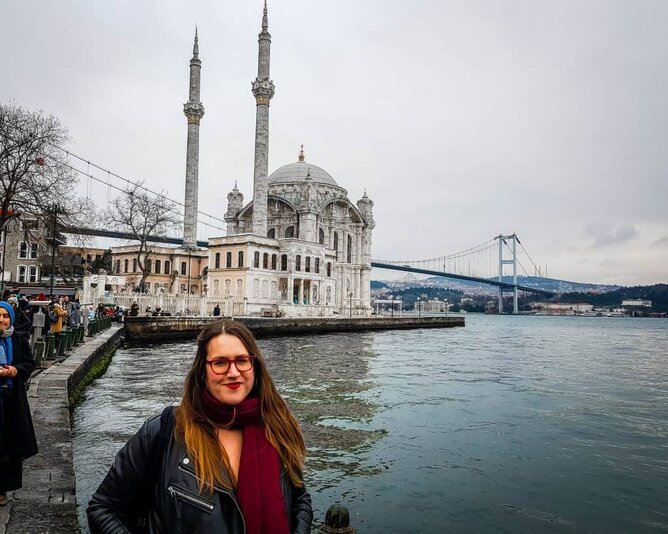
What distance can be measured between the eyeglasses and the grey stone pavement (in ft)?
8.71

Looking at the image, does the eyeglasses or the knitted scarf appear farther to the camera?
the knitted scarf

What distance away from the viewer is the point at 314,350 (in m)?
25.2

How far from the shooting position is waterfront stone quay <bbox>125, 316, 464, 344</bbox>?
1059 inches

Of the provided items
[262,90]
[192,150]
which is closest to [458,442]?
[262,90]

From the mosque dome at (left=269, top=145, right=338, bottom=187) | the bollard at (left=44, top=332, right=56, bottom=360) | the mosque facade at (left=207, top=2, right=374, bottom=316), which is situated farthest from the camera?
the mosque dome at (left=269, top=145, right=338, bottom=187)

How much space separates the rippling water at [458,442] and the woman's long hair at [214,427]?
4.18 m

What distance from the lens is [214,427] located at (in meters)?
2.03

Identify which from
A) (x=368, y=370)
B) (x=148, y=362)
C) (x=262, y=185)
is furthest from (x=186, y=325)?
(x=262, y=185)

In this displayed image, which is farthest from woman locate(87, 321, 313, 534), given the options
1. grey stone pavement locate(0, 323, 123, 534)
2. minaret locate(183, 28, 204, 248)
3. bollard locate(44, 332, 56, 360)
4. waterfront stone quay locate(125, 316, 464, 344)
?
minaret locate(183, 28, 204, 248)

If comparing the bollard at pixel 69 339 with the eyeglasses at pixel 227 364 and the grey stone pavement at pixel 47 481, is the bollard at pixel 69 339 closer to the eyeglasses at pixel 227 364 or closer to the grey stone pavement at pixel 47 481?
the grey stone pavement at pixel 47 481

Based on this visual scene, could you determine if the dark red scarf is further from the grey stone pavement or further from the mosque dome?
the mosque dome

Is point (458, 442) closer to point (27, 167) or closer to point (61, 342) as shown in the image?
point (61, 342)

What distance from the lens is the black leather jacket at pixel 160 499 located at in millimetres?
1908

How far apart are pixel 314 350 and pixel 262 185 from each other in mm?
22844
